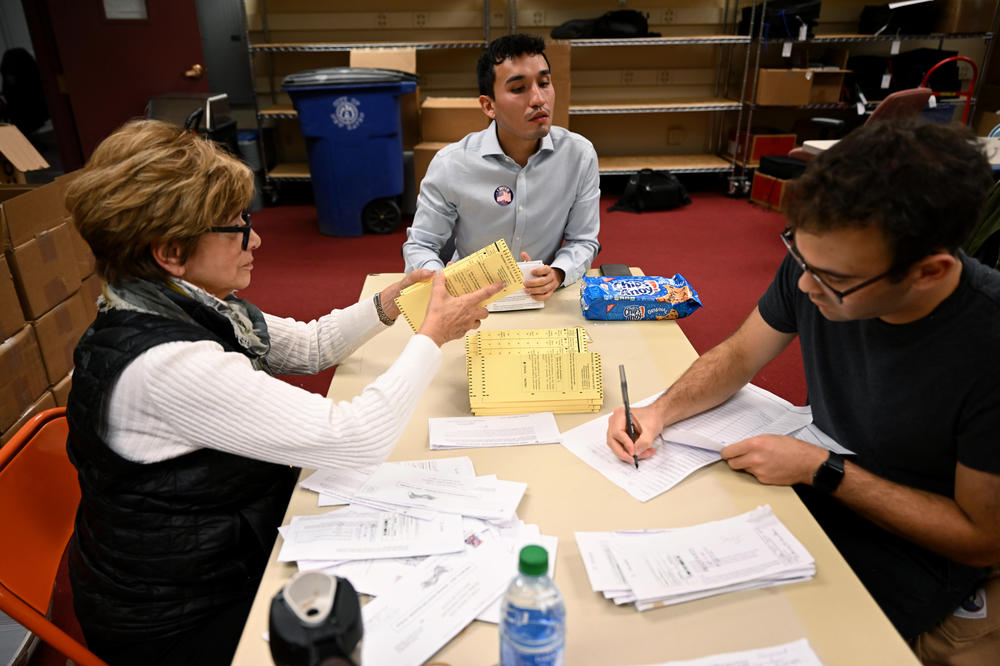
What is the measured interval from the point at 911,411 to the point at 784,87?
5069 mm

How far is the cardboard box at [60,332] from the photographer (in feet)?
7.99

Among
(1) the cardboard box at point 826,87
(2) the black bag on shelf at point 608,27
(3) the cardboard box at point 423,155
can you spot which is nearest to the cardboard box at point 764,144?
(1) the cardboard box at point 826,87

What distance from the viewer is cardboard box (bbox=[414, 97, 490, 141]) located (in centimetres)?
484

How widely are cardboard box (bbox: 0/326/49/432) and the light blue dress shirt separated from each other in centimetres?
138

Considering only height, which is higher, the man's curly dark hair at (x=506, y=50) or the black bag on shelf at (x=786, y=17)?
the black bag on shelf at (x=786, y=17)

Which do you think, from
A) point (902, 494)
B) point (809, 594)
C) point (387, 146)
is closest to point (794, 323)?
point (902, 494)

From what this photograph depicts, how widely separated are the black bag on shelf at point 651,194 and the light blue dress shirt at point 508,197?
3.26 metres

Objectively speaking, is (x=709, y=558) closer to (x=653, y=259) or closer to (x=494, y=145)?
(x=494, y=145)

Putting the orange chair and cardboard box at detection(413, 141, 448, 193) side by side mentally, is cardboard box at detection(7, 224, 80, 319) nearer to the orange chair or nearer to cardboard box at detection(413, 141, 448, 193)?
the orange chair

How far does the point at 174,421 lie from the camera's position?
1.03m

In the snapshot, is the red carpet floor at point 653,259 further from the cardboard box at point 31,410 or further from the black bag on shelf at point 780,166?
the cardboard box at point 31,410

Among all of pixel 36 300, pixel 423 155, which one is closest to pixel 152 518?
pixel 36 300

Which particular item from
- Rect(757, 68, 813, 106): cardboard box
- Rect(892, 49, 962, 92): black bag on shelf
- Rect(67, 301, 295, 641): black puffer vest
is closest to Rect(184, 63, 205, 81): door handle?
Rect(757, 68, 813, 106): cardboard box

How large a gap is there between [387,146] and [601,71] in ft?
7.91
